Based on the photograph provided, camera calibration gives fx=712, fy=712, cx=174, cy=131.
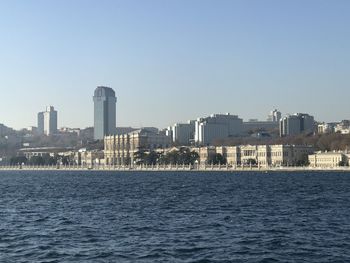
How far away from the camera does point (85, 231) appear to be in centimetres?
2642

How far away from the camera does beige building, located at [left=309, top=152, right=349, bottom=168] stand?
142 meters

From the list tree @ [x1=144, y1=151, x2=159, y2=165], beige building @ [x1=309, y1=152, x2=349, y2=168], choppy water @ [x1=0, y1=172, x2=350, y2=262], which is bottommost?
choppy water @ [x1=0, y1=172, x2=350, y2=262]

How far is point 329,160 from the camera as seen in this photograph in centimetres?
14475

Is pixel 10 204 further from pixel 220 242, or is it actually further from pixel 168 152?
pixel 168 152

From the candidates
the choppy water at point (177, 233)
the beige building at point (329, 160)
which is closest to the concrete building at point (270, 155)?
the beige building at point (329, 160)

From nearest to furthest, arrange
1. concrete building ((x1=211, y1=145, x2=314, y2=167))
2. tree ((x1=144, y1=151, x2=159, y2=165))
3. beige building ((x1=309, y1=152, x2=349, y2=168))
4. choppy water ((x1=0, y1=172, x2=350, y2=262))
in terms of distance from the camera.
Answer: choppy water ((x1=0, y1=172, x2=350, y2=262)) → beige building ((x1=309, y1=152, x2=349, y2=168)) → concrete building ((x1=211, y1=145, x2=314, y2=167)) → tree ((x1=144, y1=151, x2=159, y2=165))

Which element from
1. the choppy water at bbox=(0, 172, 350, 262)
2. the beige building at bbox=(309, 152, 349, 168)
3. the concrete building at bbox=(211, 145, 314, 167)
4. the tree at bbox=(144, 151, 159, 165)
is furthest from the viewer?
the tree at bbox=(144, 151, 159, 165)

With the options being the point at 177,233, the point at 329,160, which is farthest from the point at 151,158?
the point at 177,233

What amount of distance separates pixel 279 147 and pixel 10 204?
12325cm

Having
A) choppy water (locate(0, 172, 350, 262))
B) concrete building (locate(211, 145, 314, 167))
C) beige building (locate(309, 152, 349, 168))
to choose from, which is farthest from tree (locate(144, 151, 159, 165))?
choppy water (locate(0, 172, 350, 262))

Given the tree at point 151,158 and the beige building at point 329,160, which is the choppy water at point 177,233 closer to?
the beige building at point 329,160

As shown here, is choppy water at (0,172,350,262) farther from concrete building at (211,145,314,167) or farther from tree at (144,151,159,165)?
tree at (144,151,159,165)

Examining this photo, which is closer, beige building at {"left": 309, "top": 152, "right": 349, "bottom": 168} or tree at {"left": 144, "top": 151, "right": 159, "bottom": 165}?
beige building at {"left": 309, "top": 152, "right": 349, "bottom": 168}

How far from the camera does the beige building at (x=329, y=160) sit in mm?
142375
